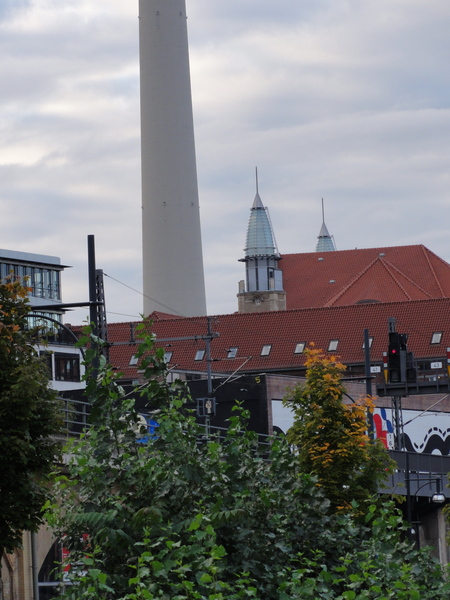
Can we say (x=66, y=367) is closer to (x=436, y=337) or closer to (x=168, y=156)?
(x=168, y=156)

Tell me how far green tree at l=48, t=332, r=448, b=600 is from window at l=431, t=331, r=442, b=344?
7814 centimetres

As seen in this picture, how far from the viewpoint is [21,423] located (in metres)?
19.3

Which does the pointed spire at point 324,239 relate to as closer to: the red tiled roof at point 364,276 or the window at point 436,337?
the red tiled roof at point 364,276

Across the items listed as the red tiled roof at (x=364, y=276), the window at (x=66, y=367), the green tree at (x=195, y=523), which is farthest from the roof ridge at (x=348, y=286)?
the green tree at (x=195, y=523)

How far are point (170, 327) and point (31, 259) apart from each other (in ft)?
38.7

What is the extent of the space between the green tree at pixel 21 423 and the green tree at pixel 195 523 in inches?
313

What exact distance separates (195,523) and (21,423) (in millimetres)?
10133

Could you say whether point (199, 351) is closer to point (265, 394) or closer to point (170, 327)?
point (170, 327)

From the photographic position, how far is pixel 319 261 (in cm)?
12356

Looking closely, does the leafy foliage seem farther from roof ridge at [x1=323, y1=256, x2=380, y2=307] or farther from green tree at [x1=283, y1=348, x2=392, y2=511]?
roof ridge at [x1=323, y1=256, x2=380, y2=307]

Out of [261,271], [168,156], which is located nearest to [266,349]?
[168,156]

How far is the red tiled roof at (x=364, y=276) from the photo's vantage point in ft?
366

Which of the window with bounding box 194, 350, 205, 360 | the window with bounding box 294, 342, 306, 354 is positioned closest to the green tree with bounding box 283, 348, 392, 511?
the window with bounding box 194, 350, 205, 360

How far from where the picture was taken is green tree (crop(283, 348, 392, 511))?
99.6ft
